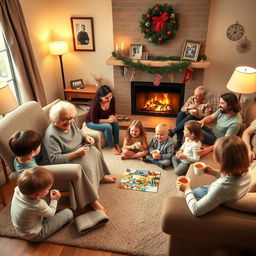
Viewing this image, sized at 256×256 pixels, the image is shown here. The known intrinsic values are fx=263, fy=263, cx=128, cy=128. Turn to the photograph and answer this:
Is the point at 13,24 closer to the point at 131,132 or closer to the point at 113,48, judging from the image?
the point at 113,48

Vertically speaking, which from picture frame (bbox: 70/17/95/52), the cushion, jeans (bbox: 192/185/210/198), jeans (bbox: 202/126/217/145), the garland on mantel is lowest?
jeans (bbox: 202/126/217/145)

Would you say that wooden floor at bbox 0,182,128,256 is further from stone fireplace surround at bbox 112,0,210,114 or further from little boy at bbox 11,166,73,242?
stone fireplace surround at bbox 112,0,210,114

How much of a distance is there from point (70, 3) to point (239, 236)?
3.95 metres

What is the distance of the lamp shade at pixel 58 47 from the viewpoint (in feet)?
13.4

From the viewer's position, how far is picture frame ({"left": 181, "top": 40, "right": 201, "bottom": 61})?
3.83 m

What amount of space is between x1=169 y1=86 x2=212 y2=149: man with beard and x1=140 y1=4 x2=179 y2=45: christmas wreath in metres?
A: 1.02

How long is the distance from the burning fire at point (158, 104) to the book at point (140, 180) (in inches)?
66.5

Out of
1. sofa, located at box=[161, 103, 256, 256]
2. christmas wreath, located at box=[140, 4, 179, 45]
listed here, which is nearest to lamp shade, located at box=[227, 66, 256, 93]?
christmas wreath, located at box=[140, 4, 179, 45]

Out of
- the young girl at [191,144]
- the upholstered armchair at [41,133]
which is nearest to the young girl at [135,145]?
the young girl at [191,144]

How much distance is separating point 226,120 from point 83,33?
267 centimetres

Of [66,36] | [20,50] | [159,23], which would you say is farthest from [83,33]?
[159,23]

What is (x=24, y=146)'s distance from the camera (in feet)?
6.79

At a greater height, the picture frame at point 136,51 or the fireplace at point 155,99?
the picture frame at point 136,51

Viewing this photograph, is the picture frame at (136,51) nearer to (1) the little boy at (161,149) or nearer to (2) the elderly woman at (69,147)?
(1) the little boy at (161,149)
